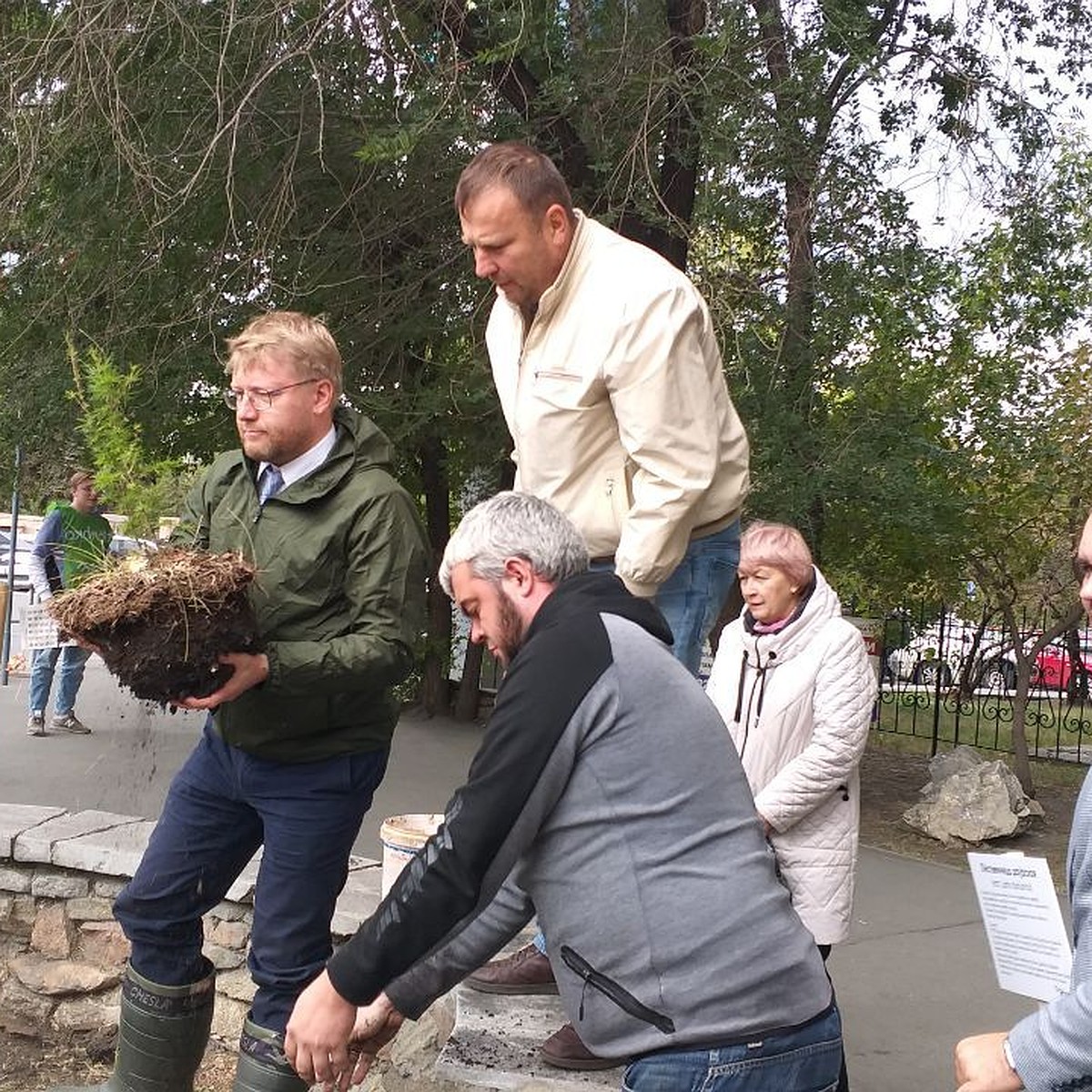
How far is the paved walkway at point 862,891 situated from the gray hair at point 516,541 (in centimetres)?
142

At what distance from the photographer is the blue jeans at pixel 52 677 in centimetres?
976

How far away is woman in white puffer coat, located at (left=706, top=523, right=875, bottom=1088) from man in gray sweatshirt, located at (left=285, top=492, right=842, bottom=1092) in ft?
4.91

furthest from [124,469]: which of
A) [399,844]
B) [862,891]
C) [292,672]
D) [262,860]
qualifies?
[862,891]

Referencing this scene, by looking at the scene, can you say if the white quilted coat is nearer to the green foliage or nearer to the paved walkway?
the paved walkway

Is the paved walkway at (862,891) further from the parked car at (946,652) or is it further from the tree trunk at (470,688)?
the parked car at (946,652)

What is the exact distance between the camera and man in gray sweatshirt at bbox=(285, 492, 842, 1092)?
2219 mm

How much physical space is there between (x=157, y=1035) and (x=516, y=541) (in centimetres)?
186

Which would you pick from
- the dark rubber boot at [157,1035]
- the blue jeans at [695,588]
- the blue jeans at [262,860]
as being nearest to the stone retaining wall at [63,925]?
the dark rubber boot at [157,1035]

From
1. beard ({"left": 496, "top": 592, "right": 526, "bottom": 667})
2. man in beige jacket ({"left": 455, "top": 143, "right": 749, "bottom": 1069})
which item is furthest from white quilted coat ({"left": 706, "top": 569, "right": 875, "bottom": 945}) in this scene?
beard ({"left": 496, "top": 592, "right": 526, "bottom": 667})

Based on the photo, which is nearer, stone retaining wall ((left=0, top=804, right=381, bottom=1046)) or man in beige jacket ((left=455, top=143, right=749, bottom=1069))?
man in beige jacket ((left=455, top=143, right=749, bottom=1069))

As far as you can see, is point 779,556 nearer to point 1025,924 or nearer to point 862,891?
point 1025,924

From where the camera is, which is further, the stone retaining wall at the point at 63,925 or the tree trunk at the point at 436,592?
the tree trunk at the point at 436,592

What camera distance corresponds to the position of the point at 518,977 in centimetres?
390

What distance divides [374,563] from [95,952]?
2725mm
